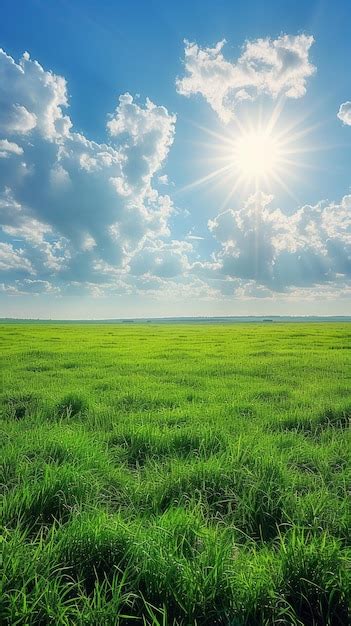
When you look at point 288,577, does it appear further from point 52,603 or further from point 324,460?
point 324,460

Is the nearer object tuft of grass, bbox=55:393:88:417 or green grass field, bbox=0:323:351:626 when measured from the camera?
green grass field, bbox=0:323:351:626

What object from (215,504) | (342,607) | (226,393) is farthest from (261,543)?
(226,393)

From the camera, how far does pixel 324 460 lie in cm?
502

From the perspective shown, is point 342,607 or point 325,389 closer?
point 342,607

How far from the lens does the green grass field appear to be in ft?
8.16

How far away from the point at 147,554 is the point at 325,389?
8685 millimetres

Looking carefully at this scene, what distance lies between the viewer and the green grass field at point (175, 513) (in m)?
2.49

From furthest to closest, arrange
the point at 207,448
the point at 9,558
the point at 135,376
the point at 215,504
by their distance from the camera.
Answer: the point at 135,376, the point at 207,448, the point at 215,504, the point at 9,558

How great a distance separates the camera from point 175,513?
134 inches

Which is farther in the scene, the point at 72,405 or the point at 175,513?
the point at 72,405

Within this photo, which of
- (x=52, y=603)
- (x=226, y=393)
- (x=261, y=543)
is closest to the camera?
(x=52, y=603)

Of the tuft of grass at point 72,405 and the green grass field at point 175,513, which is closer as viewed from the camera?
the green grass field at point 175,513

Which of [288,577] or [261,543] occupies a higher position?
[288,577]

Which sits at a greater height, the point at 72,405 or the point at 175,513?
the point at 175,513
